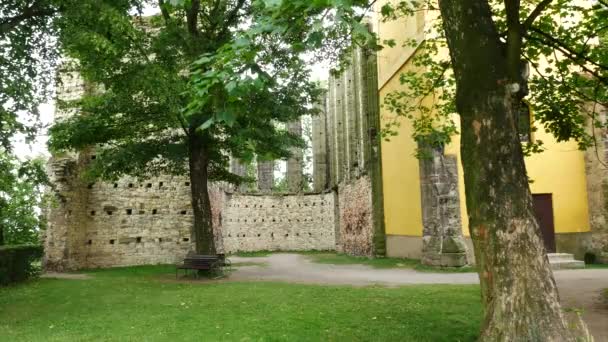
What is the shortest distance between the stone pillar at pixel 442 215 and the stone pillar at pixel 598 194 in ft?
14.0

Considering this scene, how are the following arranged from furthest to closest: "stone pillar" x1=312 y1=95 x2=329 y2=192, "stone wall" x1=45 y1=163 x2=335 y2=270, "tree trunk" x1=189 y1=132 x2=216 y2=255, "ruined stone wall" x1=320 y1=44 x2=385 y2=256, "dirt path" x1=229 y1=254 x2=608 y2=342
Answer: "stone pillar" x1=312 y1=95 x2=329 y2=192, "ruined stone wall" x1=320 y1=44 x2=385 y2=256, "stone wall" x1=45 y1=163 x2=335 y2=270, "tree trunk" x1=189 y1=132 x2=216 y2=255, "dirt path" x1=229 y1=254 x2=608 y2=342

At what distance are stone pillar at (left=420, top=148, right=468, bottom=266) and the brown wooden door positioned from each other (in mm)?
2881

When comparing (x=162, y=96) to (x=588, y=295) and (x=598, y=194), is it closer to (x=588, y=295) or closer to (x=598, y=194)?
(x=588, y=295)

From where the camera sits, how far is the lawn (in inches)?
230

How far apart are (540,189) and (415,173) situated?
3.84 m

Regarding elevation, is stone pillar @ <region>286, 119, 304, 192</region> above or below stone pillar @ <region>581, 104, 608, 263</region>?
above

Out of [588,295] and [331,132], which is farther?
[331,132]

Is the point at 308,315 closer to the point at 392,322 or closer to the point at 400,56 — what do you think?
the point at 392,322

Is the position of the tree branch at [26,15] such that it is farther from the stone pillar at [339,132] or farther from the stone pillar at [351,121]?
the stone pillar at [339,132]

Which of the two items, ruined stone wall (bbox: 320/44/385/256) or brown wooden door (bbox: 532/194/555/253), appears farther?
ruined stone wall (bbox: 320/44/385/256)

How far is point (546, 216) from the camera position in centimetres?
1460

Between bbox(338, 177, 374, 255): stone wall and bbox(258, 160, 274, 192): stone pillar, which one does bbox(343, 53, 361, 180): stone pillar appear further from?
bbox(258, 160, 274, 192): stone pillar

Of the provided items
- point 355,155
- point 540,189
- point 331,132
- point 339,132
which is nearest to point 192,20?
point 540,189

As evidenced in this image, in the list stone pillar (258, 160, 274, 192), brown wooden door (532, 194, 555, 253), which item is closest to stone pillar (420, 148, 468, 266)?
brown wooden door (532, 194, 555, 253)
